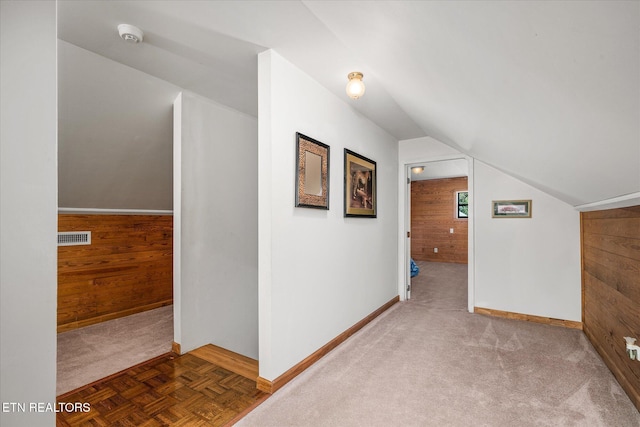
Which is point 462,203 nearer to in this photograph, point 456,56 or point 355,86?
point 355,86

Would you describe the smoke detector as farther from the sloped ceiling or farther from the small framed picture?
the small framed picture

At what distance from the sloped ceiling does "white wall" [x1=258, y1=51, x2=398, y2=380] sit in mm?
248

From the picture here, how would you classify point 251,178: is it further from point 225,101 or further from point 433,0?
point 433,0

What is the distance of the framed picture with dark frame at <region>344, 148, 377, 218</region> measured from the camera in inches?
112

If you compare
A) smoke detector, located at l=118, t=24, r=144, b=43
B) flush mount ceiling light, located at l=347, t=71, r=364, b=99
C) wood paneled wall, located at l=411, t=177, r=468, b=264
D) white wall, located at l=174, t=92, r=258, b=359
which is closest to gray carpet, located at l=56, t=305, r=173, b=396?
white wall, located at l=174, t=92, r=258, b=359

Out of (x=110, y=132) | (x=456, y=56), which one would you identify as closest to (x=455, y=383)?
(x=456, y=56)

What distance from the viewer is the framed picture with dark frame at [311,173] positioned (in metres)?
2.20

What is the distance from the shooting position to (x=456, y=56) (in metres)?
1.10

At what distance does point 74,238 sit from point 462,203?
26.2 ft

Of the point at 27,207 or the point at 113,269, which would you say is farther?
the point at 113,269

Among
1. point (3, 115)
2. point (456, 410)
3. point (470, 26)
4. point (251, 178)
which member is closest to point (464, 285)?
point (456, 410)

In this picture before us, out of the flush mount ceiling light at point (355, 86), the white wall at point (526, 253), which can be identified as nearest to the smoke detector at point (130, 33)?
the flush mount ceiling light at point (355, 86)

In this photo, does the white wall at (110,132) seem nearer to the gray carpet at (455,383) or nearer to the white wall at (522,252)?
the gray carpet at (455,383)

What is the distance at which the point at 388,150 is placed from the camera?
12.9ft
